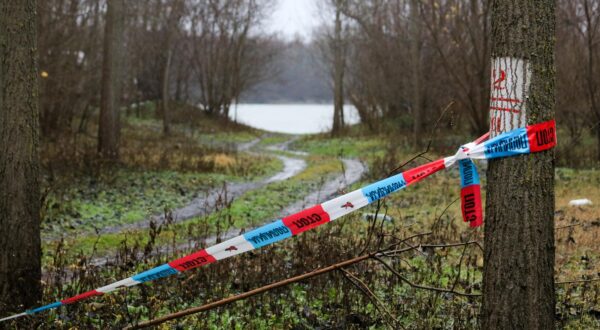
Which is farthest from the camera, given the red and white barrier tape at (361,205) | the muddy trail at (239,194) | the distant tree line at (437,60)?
the distant tree line at (437,60)

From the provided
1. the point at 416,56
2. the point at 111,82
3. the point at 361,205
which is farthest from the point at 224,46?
the point at 361,205

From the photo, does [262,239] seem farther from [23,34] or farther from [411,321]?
[23,34]

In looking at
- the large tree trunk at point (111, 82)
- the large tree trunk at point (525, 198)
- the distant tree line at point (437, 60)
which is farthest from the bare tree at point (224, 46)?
the large tree trunk at point (525, 198)

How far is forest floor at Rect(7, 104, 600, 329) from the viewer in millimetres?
5367

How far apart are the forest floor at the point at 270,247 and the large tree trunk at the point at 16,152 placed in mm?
451

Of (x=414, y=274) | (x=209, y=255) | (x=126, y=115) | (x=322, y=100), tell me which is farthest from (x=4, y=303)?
(x=322, y=100)

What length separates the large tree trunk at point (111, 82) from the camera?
16.8m

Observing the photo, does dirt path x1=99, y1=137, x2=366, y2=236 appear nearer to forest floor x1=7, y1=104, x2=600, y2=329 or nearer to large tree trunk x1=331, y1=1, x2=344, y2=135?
forest floor x1=7, y1=104, x2=600, y2=329

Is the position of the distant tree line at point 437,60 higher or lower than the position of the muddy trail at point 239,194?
higher

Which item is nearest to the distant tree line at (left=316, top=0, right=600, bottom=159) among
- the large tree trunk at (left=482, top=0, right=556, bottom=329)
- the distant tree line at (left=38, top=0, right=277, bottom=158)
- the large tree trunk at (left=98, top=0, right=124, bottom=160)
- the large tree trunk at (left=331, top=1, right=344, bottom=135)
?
the large tree trunk at (left=331, top=1, right=344, bottom=135)

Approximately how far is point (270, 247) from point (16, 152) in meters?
3.20

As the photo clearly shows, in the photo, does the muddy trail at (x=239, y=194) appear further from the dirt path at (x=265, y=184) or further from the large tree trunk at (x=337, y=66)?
the large tree trunk at (x=337, y=66)

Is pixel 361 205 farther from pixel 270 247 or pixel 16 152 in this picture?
pixel 270 247

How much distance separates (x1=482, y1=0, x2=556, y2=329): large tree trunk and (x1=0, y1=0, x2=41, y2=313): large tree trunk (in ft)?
13.3
